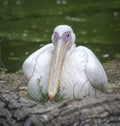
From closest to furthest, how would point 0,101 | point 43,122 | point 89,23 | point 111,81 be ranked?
1. point 43,122
2. point 0,101
3. point 111,81
4. point 89,23

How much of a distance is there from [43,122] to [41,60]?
1798mm

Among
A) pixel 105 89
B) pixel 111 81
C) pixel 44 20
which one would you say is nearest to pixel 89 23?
pixel 44 20

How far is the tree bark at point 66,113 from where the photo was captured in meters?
4.12

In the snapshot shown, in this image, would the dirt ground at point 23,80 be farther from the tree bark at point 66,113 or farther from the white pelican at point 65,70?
the tree bark at point 66,113

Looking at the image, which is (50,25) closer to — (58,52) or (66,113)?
(58,52)

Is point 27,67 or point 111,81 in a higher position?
point 27,67

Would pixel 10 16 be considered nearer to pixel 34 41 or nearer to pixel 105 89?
pixel 34 41

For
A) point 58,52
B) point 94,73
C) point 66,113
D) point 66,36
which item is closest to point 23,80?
point 66,36

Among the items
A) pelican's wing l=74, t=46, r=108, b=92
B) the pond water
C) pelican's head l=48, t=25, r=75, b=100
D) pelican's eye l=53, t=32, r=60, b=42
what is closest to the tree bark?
pelican's head l=48, t=25, r=75, b=100

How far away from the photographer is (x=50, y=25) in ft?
42.2

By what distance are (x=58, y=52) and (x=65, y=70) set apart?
0.20 m

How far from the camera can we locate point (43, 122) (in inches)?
161

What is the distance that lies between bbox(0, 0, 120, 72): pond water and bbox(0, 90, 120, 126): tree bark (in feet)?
14.7

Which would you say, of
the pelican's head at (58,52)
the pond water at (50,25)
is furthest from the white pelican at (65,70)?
the pond water at (50,25)
